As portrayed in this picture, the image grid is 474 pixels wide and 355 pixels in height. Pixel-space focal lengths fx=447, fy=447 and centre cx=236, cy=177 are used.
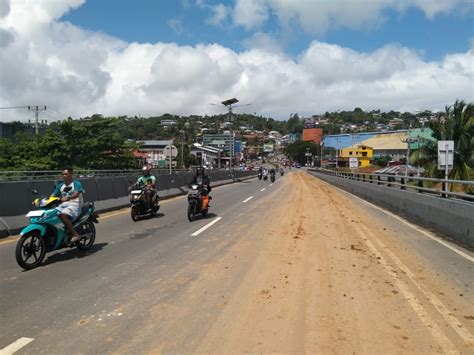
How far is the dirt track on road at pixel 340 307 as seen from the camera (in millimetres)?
4414

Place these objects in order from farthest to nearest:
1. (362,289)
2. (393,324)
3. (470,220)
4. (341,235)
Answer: (341,235) < (470,220) < (362,289) < (393,324)

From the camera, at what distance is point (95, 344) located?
14.3 feet

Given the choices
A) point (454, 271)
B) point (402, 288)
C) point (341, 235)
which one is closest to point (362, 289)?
point (402, 288)

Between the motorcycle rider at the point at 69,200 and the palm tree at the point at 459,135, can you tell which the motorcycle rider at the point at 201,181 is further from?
the palm tree at the point at 459,135

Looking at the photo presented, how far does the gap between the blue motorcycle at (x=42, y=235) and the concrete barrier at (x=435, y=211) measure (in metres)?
8.30

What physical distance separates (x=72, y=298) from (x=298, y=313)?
292cm

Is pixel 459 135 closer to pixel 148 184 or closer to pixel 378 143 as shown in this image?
pixel 148 184

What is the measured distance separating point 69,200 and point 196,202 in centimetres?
595

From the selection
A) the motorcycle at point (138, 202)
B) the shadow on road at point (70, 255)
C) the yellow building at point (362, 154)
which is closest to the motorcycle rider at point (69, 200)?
the shadow on road at point (70, 255)

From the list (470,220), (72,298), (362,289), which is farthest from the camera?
(470,220)

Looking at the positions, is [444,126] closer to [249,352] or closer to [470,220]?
[470,220]

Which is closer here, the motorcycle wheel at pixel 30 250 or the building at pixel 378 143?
the motorcycle wheel at pixel 30 250

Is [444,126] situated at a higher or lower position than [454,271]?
higher

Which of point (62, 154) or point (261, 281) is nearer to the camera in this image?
point (261, 281)
